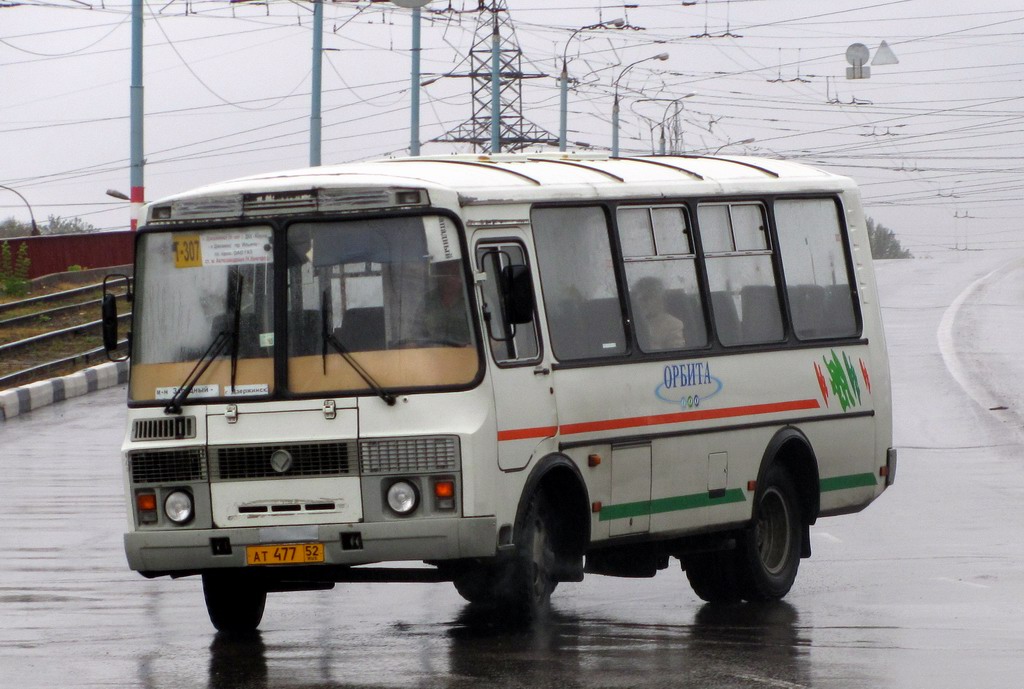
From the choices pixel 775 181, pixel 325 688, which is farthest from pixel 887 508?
pixel 325 688

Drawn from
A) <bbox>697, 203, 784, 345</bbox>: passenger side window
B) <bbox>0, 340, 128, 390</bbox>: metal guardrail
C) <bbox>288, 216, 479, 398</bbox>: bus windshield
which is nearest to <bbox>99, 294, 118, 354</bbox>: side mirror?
<bbox>288, 216, 479, 398</bbox>: bus windshield

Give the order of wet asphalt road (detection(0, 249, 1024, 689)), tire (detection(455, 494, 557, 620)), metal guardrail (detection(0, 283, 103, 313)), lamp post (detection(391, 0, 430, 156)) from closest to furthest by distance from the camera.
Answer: wet asphalt road (detection(0, 249, 1024, 689)) → tire (detection(455, 494, 557, 620)) → metal guardrail (detection(0, 283, 103, 313)) → lamp post (detection(391, 0, 430, 156))

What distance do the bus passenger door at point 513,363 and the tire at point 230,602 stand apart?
1.71 meters

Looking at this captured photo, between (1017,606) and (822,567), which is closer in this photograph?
(1017,606)

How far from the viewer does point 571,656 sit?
8.95 m

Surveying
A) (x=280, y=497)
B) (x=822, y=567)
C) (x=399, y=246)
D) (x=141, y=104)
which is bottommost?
(x=822, y=567)

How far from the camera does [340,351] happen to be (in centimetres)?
941

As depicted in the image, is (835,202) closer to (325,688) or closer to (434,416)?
(434,416)

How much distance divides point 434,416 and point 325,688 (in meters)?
1.62

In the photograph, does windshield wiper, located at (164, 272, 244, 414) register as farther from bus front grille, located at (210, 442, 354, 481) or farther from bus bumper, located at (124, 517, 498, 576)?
bus bumper, located at (124, 517, 498, 576)

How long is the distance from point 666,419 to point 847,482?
Result: 2.25 meters

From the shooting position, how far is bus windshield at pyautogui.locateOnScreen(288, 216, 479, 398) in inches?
368

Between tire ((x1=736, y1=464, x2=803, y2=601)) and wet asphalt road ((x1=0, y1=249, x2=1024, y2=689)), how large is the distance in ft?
0.57

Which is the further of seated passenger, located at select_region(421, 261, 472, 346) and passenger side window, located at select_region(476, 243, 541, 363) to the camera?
passenger side window, located at select_region(476, 243, 541, 363)
